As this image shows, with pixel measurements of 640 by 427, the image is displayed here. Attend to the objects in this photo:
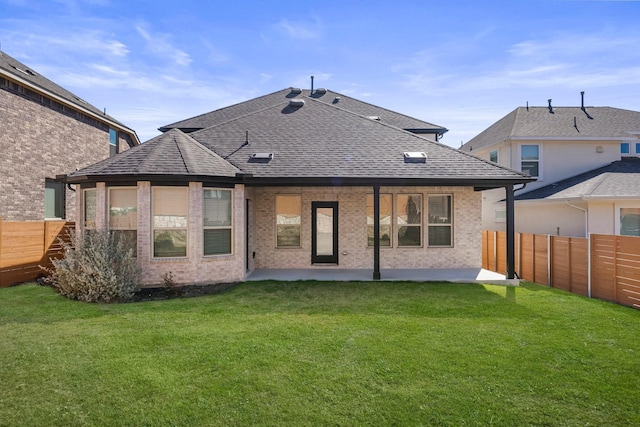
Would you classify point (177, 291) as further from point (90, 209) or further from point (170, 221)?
point (90, 209)

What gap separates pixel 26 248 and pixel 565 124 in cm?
2176

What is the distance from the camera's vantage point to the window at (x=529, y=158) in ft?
51.7

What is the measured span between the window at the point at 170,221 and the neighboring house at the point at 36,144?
17.4 ft

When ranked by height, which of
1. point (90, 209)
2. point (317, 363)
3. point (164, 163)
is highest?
point (164, 163)

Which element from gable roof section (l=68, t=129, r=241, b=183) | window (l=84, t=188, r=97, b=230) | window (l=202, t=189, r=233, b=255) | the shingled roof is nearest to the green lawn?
window (l=202, t=189, r=233, b=255)

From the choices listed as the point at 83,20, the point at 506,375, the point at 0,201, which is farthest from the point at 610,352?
the point at 0,201

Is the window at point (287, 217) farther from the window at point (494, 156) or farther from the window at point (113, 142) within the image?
the window at point (113, 142)

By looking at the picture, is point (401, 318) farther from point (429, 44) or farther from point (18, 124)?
point (18, 124)

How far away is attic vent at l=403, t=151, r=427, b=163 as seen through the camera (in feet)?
33.9

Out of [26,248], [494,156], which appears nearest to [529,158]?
[494,156]

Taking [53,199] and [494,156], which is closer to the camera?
[53,199]

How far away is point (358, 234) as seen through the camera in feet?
36.8

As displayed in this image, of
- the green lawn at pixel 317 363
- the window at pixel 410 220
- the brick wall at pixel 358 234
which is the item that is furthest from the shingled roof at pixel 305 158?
the green lawn at pixel 317 363

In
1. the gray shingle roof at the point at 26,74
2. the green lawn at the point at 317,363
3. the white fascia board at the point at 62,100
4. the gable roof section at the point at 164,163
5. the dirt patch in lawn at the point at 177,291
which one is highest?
the gray shingle roof at the point at 26,74
